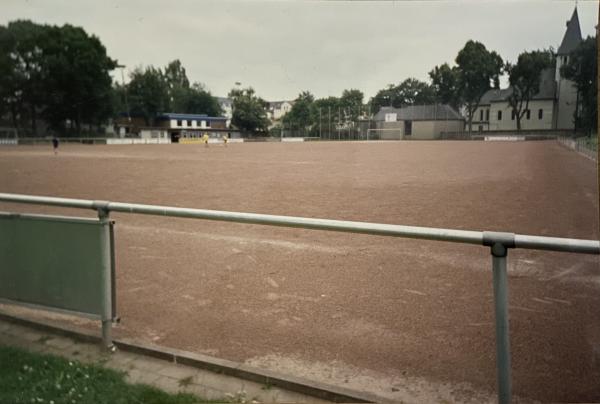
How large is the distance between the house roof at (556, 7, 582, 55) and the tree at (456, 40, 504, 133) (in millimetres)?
743

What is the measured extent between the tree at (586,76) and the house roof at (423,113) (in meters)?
1.71

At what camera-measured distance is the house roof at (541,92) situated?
318 cm

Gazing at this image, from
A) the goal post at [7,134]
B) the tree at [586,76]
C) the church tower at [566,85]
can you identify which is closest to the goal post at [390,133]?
the church tower at [566,85]

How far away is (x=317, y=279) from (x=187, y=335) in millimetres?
1810

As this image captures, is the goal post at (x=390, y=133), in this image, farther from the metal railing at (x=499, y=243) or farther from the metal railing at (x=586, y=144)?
the metal railing at (x=499, y=243)

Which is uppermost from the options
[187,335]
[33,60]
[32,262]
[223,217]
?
[33,60]

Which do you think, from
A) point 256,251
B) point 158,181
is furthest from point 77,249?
point 158,181

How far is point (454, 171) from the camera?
1705 cm

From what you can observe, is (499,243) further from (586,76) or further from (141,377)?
(141,377)

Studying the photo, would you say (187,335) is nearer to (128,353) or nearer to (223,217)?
(128,353)

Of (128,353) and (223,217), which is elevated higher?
(223,217)

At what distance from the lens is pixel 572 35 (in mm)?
2496

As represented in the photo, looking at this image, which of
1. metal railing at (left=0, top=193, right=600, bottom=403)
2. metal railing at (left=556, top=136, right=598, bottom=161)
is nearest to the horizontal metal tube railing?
metal railing at (left=0, top=193, right=600, bottom=403)

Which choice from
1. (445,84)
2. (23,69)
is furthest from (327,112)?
(23,69)
